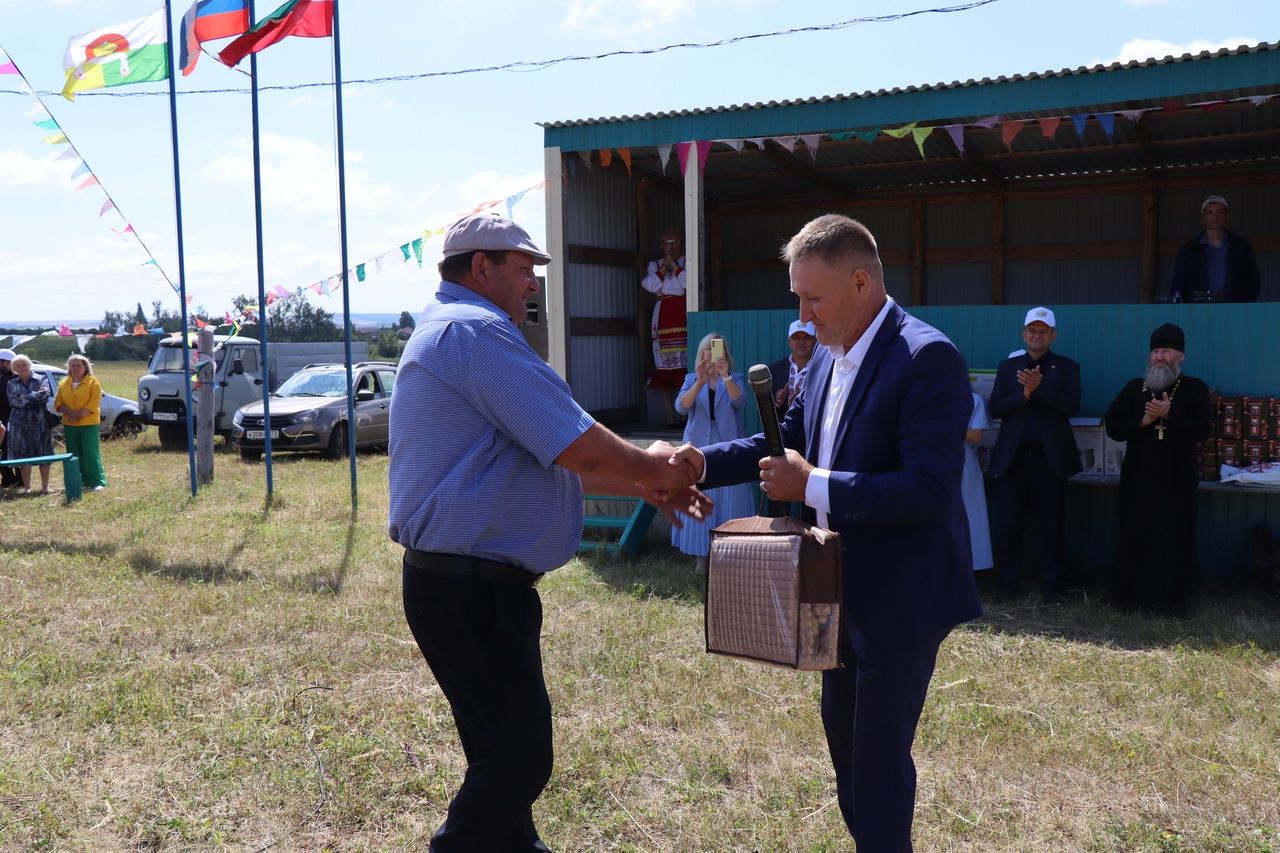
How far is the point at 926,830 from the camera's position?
3.67m

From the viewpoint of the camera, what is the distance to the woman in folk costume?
10539mm

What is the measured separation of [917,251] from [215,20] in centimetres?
843

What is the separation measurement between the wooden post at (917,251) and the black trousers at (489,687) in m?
Result: 10.9

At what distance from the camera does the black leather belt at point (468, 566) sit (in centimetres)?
276

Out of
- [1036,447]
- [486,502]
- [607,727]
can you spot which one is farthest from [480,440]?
[1036,447]

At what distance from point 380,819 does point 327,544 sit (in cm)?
560

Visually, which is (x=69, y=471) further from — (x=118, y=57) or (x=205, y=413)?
(x=118, y=57)

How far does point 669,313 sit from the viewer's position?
34.7 ft

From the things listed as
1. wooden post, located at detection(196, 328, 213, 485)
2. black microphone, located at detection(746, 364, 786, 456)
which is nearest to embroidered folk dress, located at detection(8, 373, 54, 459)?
wooden post, located at detection(196, 328, 213, 485)

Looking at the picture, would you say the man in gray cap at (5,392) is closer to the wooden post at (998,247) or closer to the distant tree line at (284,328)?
the wooden post at (998,247)

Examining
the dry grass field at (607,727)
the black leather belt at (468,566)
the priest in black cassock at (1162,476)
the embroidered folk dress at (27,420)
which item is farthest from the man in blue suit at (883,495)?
the embroidered folk dress at (27,420)

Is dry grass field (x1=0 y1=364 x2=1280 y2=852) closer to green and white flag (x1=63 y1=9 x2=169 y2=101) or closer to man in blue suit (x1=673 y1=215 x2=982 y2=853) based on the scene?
man in blue suit (x1=673 y1=215 x2=982 y2=853)

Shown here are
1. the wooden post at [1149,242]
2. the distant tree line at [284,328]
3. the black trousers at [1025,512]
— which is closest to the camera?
the black trousers at [1025,512]

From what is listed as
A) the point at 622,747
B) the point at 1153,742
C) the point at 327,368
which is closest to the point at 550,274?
the point at 622,747
